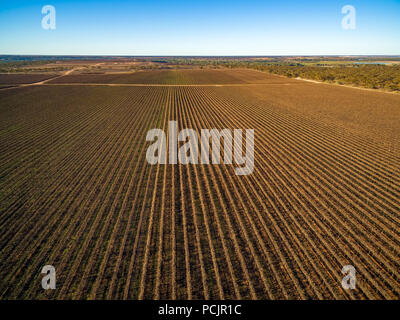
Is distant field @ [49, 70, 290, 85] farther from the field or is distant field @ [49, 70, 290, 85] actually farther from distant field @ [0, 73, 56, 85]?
the field

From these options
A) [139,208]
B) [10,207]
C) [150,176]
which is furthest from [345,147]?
[10,207]

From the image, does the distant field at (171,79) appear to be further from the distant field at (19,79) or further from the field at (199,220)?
the field at (199,220)

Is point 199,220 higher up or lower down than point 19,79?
lower down

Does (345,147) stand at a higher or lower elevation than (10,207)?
higher

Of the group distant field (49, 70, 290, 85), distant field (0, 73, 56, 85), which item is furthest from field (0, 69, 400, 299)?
distant field (0, 73, 56, 85)

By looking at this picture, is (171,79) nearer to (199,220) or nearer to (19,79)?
(19,79)

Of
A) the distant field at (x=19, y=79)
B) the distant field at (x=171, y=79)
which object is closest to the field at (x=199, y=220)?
the distant field at (x=171, y=79)

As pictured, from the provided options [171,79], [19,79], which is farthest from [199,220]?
[19,79]
